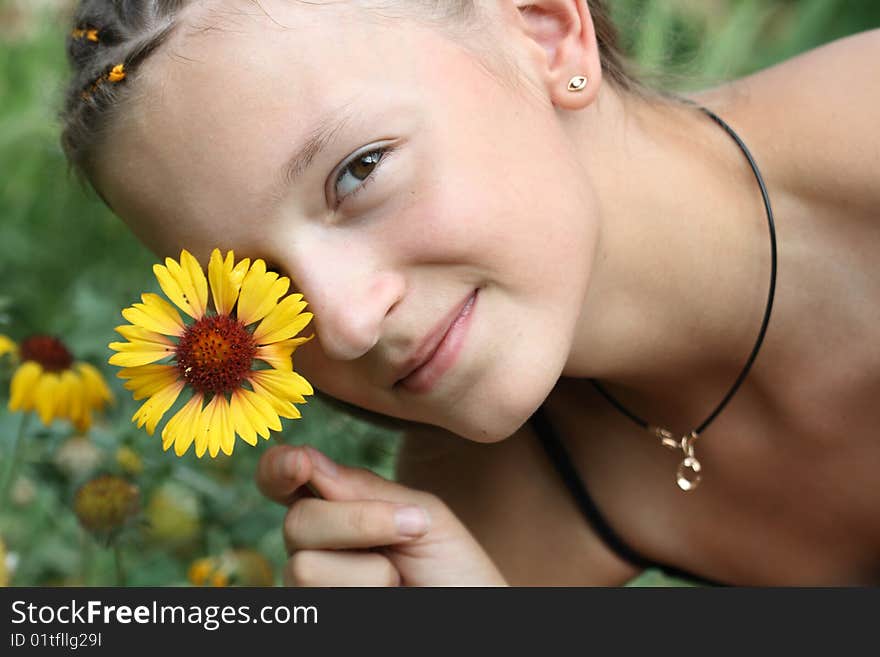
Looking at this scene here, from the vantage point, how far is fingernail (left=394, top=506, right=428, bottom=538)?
1331 mm

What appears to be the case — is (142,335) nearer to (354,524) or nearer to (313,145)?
(313,145)

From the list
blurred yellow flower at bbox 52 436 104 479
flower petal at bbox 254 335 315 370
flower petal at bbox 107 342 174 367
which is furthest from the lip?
blurred yellow flower at bbox 52 436 104 479

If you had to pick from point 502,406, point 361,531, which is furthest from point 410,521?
point 502,406

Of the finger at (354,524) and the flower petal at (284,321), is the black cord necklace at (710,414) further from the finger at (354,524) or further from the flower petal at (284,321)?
the flower petal at (284,321)

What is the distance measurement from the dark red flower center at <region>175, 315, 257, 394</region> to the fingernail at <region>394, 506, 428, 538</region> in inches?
13.5

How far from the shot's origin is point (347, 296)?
1.09 meters

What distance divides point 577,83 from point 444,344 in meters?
0.33

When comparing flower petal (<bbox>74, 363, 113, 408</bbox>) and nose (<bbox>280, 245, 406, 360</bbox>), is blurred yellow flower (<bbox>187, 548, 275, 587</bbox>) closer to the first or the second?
flower petal (<bbox>74, 363, 113, 408</bbox>)

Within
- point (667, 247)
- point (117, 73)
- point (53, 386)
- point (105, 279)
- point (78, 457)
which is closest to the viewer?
point (117, 73)

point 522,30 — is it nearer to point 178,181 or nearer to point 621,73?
point 621,73

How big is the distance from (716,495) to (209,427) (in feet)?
2.60

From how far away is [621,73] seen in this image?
1453 millimetres

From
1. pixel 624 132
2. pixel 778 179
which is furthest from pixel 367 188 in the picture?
pixel 778 179

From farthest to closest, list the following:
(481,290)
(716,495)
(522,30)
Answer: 1. (716,495)
2. (522,30)
3. (481,290)
